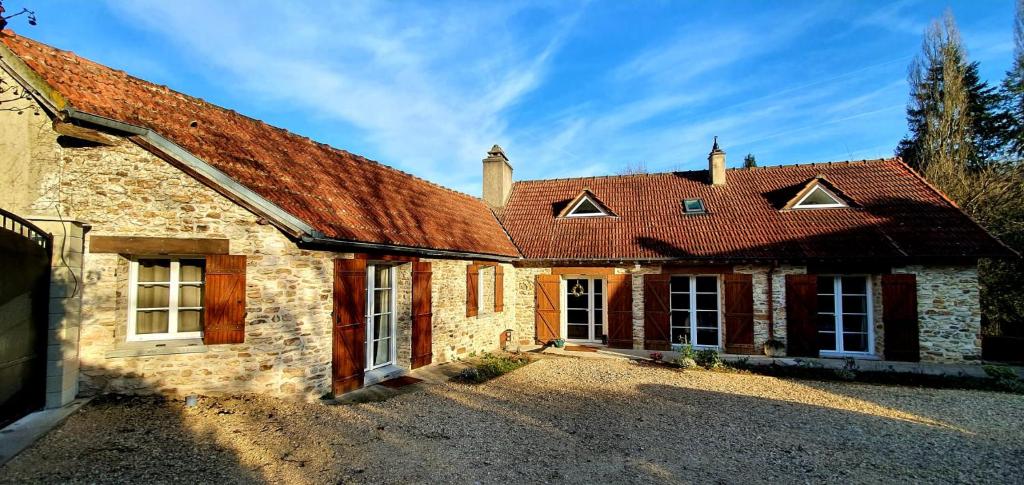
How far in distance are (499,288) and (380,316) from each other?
13.2 feet

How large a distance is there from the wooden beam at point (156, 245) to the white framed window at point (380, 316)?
7.88ft

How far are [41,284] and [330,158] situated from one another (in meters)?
5.09

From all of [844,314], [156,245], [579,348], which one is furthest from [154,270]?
[844,314]

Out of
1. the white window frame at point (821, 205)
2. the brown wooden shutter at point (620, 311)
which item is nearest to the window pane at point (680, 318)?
the brown wooden shutter at point (620, 311)

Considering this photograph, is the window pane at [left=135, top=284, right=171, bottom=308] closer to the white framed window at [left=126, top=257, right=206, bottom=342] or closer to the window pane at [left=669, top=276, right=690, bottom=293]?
the white framed window at [left=126, top=257, right=206, bottom=342]

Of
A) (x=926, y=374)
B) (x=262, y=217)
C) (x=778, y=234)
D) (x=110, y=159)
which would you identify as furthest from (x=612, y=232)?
(x=110, y=159)

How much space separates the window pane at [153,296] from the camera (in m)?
6.23

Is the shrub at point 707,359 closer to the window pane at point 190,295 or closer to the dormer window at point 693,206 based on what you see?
the dormer window at point 693,206

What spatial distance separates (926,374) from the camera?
902cm

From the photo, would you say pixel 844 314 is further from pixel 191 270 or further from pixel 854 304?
pixel 191 270

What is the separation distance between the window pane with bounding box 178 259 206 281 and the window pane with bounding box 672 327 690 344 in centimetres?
1014

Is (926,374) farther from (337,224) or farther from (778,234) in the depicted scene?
(337,224)

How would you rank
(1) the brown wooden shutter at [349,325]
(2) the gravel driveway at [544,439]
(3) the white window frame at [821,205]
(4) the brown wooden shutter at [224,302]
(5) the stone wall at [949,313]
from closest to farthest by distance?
(2) the gravel driveway at [544,439] → (4) the brown wooden shutter at [224,302] → (1) the brown wooden shutter at [349,325] → (5) the stone wall at [949,313] → (3) the white window frame at [821,205]

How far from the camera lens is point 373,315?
8242mm
